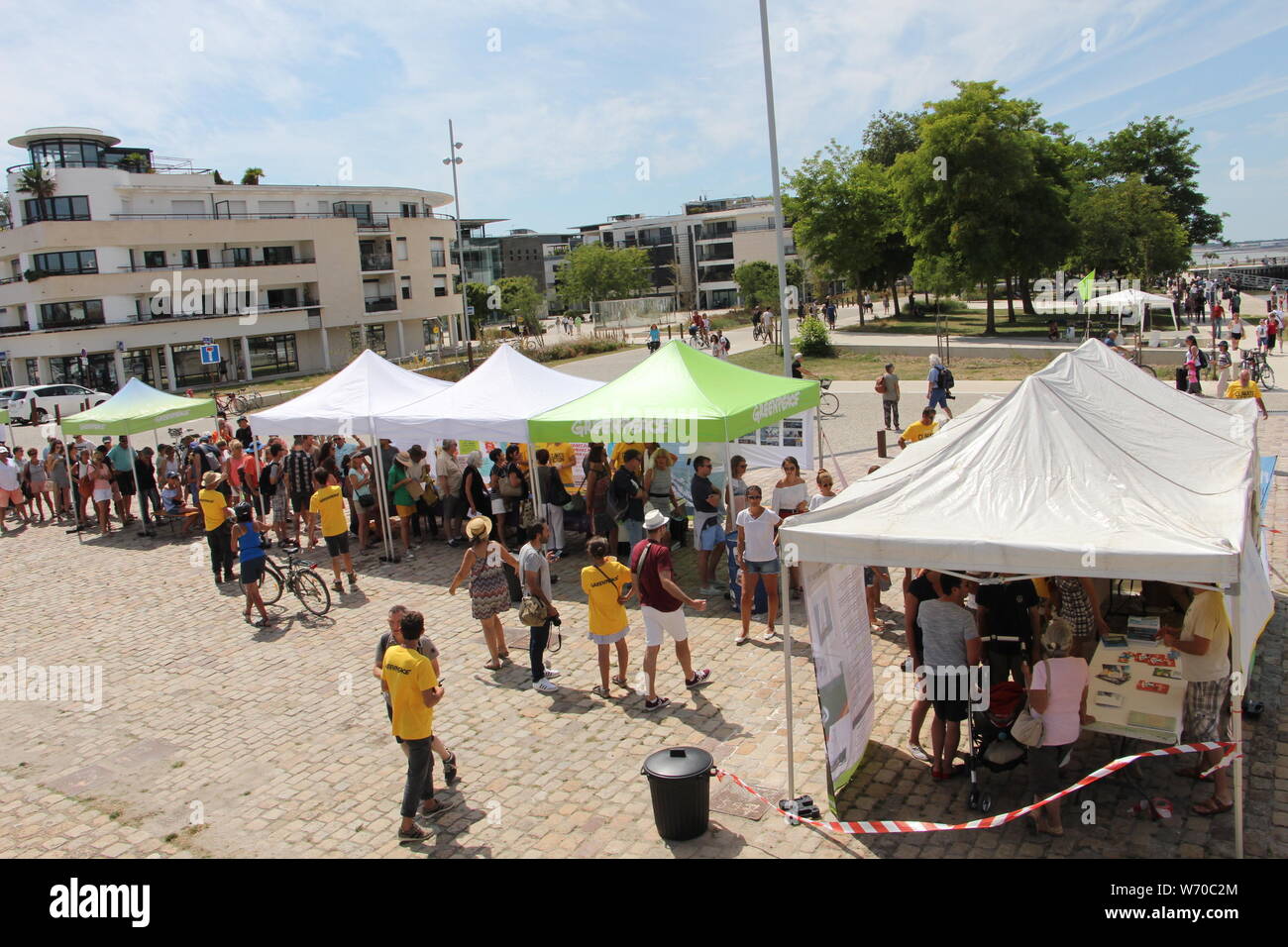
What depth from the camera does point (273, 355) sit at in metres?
58.8

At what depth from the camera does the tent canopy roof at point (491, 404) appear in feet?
44.5

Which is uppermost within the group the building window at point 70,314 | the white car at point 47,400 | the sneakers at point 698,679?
the building window at point 70,314

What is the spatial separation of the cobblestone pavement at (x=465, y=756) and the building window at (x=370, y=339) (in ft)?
167

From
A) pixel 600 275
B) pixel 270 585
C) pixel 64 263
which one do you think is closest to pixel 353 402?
pixel 270 585

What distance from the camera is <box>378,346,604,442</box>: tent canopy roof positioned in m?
13.6

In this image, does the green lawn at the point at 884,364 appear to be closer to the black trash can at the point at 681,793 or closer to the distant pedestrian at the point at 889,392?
the distant pedestrian at the point at 889,392

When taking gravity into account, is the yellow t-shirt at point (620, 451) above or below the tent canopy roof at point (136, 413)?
below

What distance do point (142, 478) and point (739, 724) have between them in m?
15.0

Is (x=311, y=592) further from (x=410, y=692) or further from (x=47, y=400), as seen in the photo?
(x=47, y=400)

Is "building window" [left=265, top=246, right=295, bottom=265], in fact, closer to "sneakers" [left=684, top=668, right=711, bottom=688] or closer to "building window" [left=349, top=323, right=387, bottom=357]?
"building window" [left=349, top=323, right=387, bottom=357]

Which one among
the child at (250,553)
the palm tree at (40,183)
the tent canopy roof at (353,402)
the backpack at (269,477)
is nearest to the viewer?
the child at (250,553)

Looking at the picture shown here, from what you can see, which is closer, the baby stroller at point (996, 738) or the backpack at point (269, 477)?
the baby stroller at point (996, 738)

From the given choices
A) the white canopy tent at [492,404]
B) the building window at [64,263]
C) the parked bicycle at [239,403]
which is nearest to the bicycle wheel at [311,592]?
the white canopy tent at [492,404]

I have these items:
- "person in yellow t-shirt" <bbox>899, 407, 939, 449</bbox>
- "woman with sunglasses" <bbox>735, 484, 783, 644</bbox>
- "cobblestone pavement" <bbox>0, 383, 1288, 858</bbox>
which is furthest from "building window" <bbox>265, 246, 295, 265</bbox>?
"woman with sunglasses" <bbox>735, 484, 783, 644</bbox>
